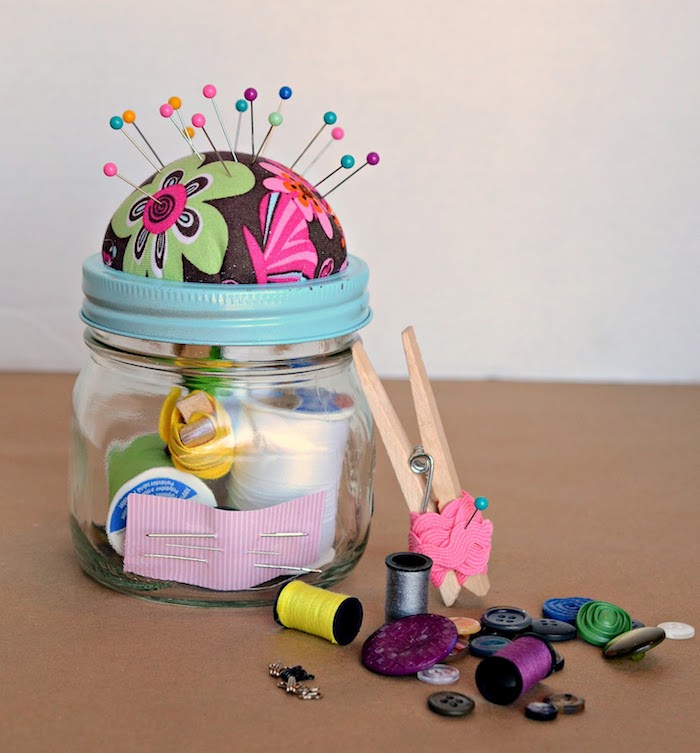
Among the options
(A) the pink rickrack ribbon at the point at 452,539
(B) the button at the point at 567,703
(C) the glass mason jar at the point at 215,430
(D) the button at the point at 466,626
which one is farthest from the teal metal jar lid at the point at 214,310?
(B) the button at the point at 567,703

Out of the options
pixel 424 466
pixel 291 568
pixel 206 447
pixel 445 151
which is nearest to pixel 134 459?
pixel 206 447

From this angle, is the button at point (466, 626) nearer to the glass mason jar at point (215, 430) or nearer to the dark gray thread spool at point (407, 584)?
the dark gray thread spool at point (407, 584)

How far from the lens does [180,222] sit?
3.97 ft

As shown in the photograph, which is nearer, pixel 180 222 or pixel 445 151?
pixel 180 222

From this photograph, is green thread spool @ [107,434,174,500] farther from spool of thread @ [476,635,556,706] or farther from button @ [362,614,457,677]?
spool of thread @ [476,635,556,706]

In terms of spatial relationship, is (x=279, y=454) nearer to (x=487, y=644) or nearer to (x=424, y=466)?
(x=424, y=466)

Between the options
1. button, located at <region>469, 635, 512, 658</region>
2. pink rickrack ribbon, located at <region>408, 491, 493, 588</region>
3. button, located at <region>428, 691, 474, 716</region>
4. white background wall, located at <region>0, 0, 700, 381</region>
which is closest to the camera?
button, located at <region>428, 691, 474, 716</region>

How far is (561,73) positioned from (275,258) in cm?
133

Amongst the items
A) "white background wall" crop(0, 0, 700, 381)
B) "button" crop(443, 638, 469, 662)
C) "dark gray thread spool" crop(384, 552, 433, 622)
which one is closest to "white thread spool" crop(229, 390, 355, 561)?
"dark gray thread spool" crop(384, 552, 433, 622)

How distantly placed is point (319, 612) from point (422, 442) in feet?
0.75

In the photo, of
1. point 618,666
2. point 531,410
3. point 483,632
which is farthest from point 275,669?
point 531,410

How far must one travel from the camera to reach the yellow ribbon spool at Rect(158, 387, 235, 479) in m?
1.20

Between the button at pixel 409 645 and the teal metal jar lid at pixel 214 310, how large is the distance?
12.4 inches

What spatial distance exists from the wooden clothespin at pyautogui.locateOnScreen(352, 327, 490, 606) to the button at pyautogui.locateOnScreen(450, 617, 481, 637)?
0.07m
